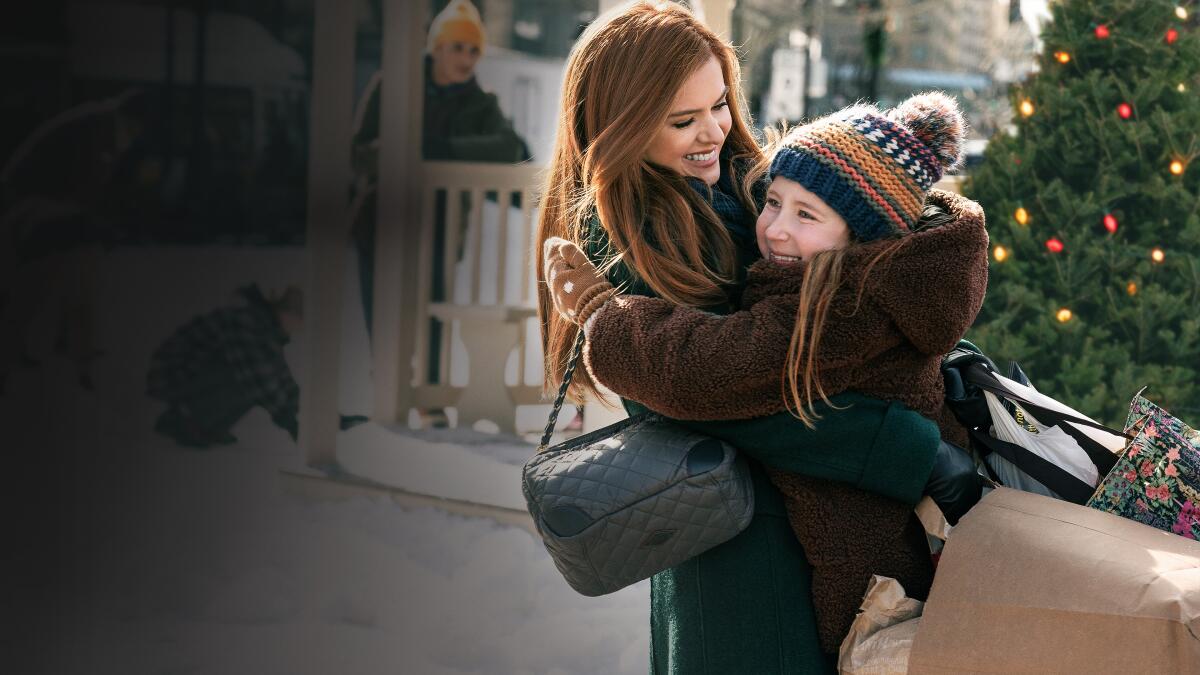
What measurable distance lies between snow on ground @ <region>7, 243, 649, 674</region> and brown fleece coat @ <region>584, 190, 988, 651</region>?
208 cm

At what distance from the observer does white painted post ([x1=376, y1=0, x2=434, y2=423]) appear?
4.71 metres

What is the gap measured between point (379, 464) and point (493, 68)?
1.73m

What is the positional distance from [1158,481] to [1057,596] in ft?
0.76

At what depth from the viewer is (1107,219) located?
3.66 m

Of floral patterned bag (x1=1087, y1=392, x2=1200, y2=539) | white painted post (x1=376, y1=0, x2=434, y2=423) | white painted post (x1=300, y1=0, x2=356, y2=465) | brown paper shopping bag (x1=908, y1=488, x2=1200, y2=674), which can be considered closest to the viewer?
brown paper shopping bag (x1=908, y1=488, x2=1200, y2=674)

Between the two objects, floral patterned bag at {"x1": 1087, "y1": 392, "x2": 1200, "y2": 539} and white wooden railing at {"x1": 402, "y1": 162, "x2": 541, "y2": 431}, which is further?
white wooden railing at {"x1": 402, "y1": 162, "x2": 541, "y2": 431}

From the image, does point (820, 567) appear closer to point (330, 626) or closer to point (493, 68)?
point (330, 626)

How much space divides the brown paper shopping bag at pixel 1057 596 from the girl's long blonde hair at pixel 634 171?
0.46m

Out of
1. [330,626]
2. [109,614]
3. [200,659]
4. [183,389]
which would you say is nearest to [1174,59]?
[330,626]

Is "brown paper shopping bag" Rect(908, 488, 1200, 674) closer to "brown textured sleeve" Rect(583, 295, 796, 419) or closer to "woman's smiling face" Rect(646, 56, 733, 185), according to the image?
"brown textured sleeve" Rect(583, 295, 796, 419)

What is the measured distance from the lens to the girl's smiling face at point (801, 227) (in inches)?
58.7

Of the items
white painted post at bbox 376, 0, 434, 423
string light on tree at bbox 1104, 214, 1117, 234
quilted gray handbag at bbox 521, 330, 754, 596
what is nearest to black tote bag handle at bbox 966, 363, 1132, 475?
quilted gray handbag at bbox 521, 330, 754, 596

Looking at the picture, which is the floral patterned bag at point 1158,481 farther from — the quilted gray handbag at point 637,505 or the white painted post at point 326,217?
the white painted post at point 326,217

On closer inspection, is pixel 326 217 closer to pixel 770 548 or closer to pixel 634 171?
pixel 634 171
